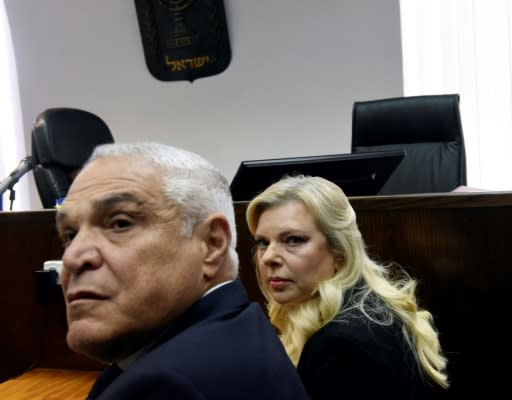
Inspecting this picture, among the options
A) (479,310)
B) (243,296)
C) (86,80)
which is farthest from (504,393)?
(86,80)

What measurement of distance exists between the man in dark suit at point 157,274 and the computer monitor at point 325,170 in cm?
100

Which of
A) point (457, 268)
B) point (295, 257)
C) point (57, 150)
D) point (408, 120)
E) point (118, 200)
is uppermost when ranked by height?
point (118, 200)

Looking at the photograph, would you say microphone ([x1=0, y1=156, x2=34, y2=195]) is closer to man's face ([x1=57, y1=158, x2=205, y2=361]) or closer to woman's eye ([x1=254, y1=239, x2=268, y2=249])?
woman's eye ([x1=254, y1=239, x2=268, y2=249])

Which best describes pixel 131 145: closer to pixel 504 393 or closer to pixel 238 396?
pixel 238 396

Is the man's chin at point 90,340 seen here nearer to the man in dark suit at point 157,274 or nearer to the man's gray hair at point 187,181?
the man in dark suit at point 157,274

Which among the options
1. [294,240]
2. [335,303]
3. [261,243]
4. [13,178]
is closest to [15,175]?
[13,178]

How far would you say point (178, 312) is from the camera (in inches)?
28.7

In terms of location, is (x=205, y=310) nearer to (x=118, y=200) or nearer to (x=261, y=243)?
(x=118, y=200)

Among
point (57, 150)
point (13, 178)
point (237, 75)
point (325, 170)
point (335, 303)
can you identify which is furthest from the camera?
point (237, 75)

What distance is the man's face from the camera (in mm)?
698

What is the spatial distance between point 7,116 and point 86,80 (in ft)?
2.53

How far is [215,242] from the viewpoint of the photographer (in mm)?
788

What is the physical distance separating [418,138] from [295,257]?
1.78m

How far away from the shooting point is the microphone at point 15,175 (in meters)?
2.61
